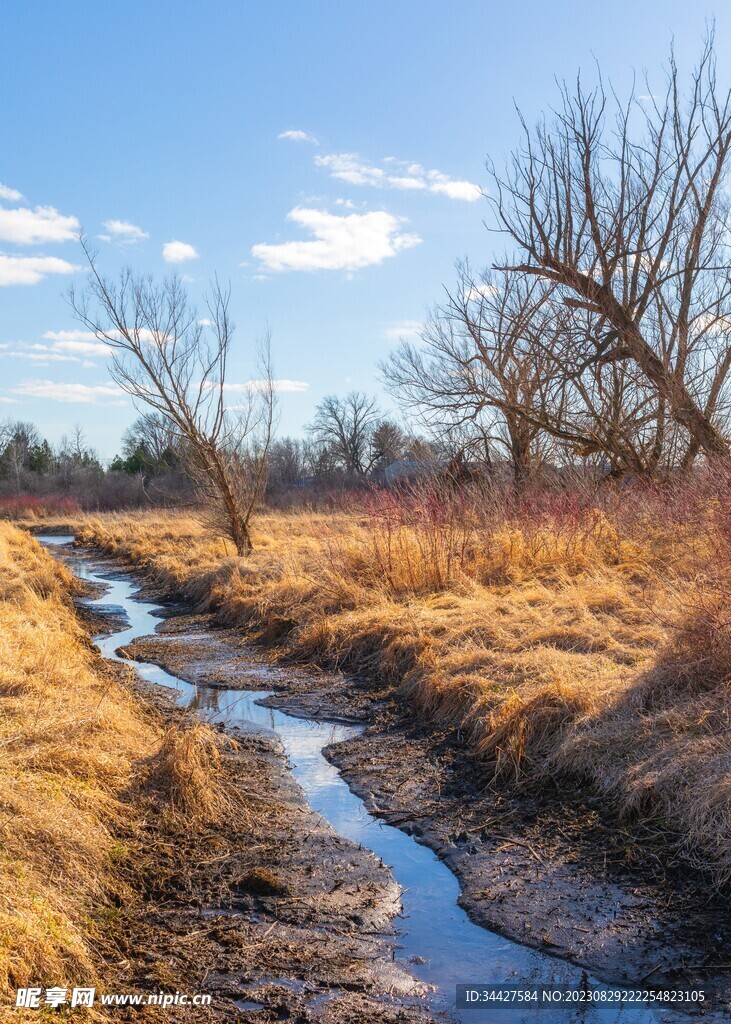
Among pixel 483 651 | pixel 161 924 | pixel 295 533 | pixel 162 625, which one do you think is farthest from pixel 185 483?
pixel 161 924

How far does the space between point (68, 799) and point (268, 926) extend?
1.24m

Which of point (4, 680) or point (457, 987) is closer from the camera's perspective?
point (457, 987)

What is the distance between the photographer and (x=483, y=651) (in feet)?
24.0

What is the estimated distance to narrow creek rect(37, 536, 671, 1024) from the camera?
125 inches

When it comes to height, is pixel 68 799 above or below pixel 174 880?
above

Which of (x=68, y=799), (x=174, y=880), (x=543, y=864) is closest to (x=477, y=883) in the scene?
(x=543, y=864)

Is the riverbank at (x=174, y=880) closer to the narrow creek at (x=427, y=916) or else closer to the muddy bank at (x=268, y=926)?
the muddy bank at (x=268, y=926)

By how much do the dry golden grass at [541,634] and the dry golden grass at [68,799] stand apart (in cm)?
232

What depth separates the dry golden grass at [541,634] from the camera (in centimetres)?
485

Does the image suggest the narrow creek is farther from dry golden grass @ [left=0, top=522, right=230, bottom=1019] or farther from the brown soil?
dry golden grass @ [left=0, top=522, right=230, bottom=1019]

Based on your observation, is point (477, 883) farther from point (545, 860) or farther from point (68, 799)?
point (68, 799)

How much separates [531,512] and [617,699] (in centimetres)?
627

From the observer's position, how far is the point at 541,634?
24.6 feet

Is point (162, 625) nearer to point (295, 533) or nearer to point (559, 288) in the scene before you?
point (295, 533)
